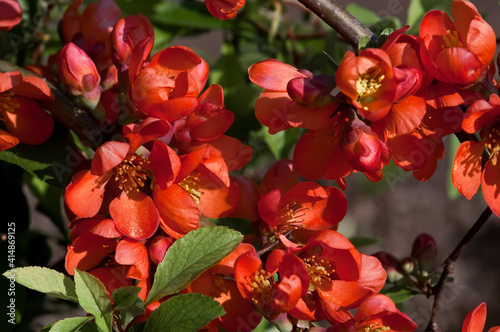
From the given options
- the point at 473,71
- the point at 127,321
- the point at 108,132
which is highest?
the point at 473,71

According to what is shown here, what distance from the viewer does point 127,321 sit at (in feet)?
2.23

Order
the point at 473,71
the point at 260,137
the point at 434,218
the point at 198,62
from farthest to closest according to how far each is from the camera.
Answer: the point at 434,218 → the point at 260,137 → the point at 198,62 → the point at 473,71

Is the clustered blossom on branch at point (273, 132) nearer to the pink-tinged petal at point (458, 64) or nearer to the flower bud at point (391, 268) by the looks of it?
the pink-tinged petal at point (458, 64)

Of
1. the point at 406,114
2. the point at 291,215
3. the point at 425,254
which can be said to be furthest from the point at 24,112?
the point at 425,254

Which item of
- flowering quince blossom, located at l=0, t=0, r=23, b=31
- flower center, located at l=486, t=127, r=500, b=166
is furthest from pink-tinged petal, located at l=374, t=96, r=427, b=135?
flowering quince blossom, located at l=0, t=0, r=23, b=31

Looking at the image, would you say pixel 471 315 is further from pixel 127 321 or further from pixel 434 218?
pixel 434 218

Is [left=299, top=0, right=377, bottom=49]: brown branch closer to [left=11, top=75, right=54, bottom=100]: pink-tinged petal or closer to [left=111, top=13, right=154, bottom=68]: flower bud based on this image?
[left=111, top=13, right=154, bottom=68]: flower bud

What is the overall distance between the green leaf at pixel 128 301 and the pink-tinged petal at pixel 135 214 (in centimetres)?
8

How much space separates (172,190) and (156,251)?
8cm

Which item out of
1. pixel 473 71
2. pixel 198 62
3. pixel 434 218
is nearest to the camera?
pixel 473 71

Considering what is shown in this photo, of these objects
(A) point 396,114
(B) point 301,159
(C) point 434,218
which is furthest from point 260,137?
(C) point 434,218

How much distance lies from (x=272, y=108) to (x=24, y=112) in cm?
32

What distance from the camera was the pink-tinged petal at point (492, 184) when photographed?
695 mm

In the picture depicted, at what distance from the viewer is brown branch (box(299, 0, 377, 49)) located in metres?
0.69
